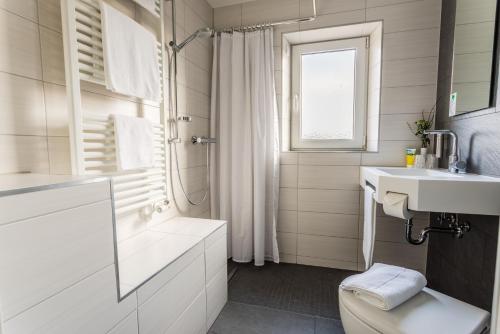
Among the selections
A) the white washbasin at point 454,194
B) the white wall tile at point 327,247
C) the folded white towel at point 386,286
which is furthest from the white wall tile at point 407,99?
the folded white towel at point 386,286

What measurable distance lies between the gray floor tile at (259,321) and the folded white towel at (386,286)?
1.91ft

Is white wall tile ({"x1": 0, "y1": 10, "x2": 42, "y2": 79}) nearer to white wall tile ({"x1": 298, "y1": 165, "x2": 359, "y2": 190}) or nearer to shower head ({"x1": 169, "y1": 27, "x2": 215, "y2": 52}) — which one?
shower head ({"x1": 169, "y1": 27, "x2": 215, "y2": 52})

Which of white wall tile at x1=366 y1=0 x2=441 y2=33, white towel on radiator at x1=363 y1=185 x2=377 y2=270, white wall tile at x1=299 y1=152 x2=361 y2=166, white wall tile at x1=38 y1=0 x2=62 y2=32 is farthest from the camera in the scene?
white wall tile at x1=299 y1=152 x2=361 y2=166

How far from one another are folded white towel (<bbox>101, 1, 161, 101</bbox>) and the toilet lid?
1.45 meters

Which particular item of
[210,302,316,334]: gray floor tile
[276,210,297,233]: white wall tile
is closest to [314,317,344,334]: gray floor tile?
[210,302,316,334]: gray floor tile

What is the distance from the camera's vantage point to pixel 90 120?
1.25 m

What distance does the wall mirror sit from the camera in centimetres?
136

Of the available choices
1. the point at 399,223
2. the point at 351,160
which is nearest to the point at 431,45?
the point at 351,160

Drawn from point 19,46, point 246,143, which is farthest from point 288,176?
point 19,46

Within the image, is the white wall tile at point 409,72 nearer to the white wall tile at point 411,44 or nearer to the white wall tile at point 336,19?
the white wall tile at point 411,44

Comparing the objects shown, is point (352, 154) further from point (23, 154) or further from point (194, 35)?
point (23, 154)

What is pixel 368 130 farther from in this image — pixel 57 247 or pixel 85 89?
pixel 57 247

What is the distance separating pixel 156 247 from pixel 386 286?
111cm

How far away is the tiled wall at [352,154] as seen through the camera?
200 centimetres
